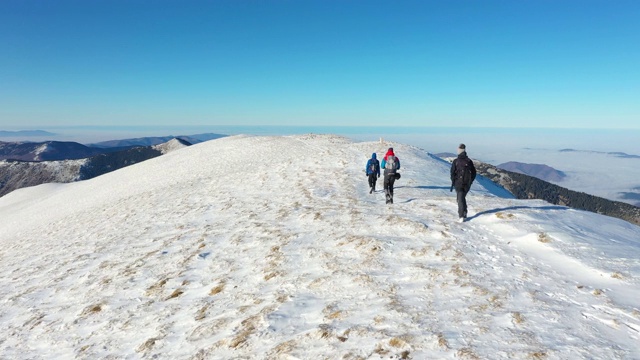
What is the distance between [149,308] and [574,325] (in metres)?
9.41

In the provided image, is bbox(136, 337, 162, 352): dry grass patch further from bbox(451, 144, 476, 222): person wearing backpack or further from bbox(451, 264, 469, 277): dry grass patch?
bbox(451, 144, 476, 222): person wearing backpack

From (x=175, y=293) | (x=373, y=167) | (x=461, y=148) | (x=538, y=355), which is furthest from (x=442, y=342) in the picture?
(x=373, y=167)

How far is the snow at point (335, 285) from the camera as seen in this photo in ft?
20.7

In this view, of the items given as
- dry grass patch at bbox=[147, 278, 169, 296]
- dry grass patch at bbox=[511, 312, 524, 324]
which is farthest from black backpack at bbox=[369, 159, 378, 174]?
dry grass patch at bbox=[511, 312, 524, 324]

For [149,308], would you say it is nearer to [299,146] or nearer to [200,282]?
[200,282]

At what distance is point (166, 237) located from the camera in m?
14.7

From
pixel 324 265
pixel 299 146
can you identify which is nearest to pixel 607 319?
pixel 324 265

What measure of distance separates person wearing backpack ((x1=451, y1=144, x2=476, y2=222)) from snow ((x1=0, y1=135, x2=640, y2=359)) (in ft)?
1.88

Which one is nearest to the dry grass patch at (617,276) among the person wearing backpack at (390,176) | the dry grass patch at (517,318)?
the dry grass patch at (517,318)

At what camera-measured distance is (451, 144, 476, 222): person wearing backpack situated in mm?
13430

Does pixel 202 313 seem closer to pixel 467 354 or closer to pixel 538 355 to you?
pixel 467 354

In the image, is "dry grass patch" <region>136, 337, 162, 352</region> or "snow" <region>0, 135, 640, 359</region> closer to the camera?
"snow" <region>0, 135, 640, 359</region>

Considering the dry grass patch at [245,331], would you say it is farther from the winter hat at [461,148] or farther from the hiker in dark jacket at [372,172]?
the hiker in dark jacket at [372,172]

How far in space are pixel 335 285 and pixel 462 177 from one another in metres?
7.72
